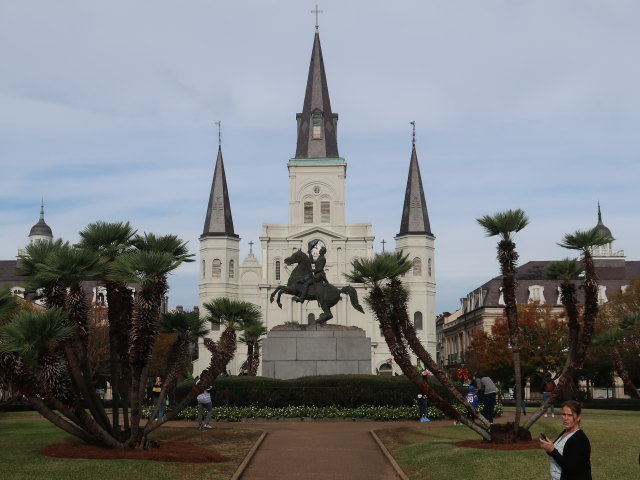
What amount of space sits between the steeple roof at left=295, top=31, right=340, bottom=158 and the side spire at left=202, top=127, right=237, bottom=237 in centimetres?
1062

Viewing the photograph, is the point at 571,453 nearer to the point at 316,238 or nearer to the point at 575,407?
the point at 575,407

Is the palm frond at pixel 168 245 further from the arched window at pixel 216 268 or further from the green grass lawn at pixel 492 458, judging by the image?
the arched window at pixel 216 268

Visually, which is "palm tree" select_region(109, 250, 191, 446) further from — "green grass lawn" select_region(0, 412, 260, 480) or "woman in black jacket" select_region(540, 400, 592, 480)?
"woman in black jacket" select_region(540, 400, 592, 480)

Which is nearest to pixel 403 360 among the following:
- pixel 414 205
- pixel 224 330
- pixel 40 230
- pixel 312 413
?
pixel 224 330

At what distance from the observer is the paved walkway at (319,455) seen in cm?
1717

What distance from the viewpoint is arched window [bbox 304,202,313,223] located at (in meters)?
111

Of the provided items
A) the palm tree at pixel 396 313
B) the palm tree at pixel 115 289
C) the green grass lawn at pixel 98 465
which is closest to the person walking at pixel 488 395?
the palm tree at pixel 396 313

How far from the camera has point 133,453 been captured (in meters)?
17.3

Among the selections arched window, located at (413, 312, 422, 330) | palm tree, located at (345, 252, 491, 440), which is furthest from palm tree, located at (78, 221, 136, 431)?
arched window, located at (413, 312, 422, 330)

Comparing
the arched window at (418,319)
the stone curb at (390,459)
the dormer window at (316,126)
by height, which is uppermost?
the dormer window at (316,126)

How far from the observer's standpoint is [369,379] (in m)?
30.3

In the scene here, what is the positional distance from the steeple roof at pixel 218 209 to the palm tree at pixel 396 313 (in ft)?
294

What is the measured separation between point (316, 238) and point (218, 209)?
532 inches

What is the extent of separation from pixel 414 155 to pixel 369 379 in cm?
8137
